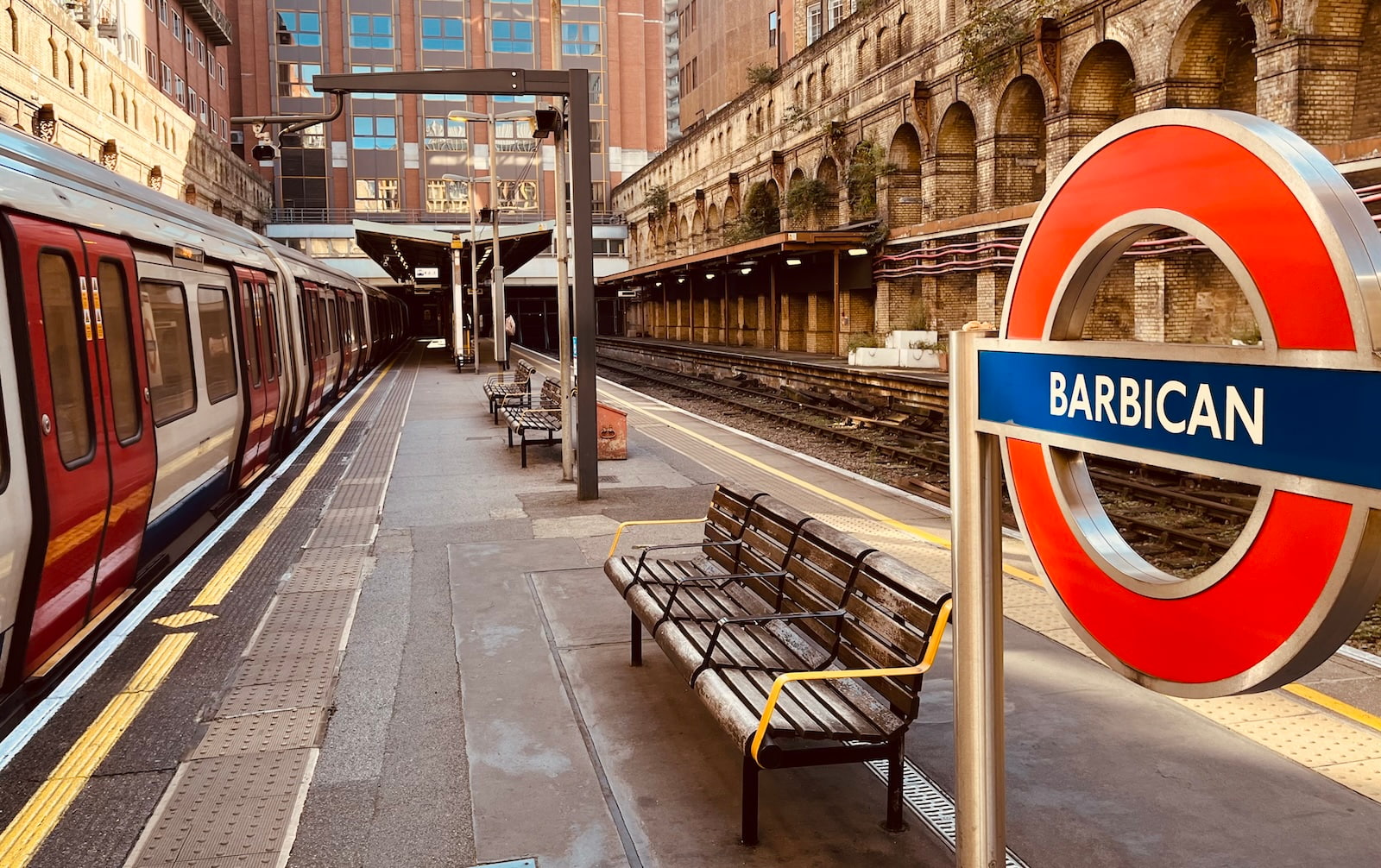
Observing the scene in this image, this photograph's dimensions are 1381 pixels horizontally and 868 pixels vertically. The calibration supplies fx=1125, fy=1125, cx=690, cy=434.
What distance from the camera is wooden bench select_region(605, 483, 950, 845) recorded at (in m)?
3.84

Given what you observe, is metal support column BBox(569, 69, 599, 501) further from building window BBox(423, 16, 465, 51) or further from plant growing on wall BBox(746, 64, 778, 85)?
building window BBox(423, 16, 465, 51)

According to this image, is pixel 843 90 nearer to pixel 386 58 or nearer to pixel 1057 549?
pixel 1057 549

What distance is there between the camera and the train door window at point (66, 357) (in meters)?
5.29

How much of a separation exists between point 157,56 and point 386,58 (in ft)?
72.4

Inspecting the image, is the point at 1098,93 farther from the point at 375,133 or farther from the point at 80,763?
the point at 375,133

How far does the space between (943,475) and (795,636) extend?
8527 mm

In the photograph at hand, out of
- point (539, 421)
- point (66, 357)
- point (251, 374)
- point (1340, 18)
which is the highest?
point (1340, 18)

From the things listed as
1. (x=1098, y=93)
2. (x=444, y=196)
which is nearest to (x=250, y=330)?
(x=1098, y=93)

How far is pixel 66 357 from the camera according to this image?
5.49 m

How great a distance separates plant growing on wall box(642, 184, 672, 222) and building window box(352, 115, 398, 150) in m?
18.7

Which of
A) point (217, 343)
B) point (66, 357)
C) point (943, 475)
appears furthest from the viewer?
point (943, 475)

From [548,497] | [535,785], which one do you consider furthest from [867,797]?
[548,497]

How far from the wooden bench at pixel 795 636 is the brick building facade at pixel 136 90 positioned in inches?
766

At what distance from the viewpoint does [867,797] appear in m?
4.23
